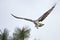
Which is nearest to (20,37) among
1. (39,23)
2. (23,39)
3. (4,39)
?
(23,39)

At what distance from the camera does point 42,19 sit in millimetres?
4133

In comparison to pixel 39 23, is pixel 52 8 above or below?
above

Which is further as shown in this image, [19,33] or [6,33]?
[6,33]

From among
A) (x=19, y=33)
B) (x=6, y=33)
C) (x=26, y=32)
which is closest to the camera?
(x=26, y=32)

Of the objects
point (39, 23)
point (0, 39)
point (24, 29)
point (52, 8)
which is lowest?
point (0, 39)

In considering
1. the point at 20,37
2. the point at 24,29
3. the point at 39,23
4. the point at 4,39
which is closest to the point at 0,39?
the point at 4,39

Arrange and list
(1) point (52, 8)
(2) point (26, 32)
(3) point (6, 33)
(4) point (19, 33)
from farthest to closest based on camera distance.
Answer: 1. (3) point (6, 33)
2. (4) point (19, 33)
3. (2) point (26, 32)
4. (1) point (52, 8)

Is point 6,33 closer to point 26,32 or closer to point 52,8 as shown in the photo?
point 26,32

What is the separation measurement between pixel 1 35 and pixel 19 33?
3.26 meters

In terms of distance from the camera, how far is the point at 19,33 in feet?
75.1

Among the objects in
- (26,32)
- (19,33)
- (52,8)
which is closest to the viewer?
(52,8)

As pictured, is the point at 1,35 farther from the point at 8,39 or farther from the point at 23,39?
the point at 23,39

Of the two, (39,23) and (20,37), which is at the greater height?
(39,23)

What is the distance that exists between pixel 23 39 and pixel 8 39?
1.86 m
